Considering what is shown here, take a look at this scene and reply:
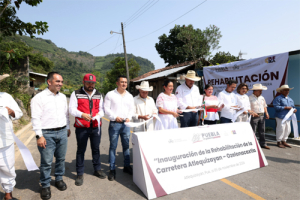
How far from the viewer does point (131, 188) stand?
9.80ft

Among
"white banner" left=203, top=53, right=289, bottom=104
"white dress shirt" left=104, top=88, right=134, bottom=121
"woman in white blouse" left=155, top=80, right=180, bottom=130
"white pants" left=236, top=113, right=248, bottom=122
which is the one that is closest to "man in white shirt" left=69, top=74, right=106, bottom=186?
"white dress shirt" left=104, top=88, right=134, bottom=121

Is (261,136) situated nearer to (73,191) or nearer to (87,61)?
(73,191)

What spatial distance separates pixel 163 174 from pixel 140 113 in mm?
1417

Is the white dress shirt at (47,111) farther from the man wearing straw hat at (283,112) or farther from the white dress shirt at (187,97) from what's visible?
the man wearing straw hat at (283,112)

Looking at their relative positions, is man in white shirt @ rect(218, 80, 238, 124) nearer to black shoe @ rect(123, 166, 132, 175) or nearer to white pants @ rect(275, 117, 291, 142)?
white pants @ rect(275, 117, 291, 142)

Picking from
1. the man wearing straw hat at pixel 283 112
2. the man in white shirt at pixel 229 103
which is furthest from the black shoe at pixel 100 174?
the man wearing straw hat at pixel 283 112

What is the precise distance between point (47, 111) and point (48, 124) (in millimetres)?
215

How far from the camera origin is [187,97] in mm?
4246

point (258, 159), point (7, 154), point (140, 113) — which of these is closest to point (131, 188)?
point (140, 113)

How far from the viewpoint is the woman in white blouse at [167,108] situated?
382cm

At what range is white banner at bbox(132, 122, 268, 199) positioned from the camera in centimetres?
278

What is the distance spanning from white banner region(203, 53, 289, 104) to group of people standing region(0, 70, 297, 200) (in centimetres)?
244

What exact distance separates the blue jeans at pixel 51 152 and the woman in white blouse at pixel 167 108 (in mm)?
1952

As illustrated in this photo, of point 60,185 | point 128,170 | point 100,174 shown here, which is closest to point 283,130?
point 128,170
